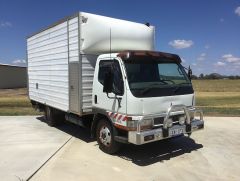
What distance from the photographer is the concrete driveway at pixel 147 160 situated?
248 inches

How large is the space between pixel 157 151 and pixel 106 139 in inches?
52.9

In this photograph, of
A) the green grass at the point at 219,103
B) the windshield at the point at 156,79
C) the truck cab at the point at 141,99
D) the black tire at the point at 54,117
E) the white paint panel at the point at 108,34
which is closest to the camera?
the truck cab at the point at 141,99

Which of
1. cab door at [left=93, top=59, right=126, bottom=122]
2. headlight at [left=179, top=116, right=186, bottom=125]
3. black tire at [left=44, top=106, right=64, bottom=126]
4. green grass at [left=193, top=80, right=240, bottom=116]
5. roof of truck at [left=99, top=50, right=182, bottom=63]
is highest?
roof of truck at [left=99, top=50, right=182, bottom=63]

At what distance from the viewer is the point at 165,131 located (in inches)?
273

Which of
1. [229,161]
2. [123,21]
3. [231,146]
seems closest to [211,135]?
[231,146]

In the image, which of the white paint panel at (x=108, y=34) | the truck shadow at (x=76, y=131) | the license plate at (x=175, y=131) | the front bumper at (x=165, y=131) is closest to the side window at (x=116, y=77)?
the white paint panel at (x=108, y=34)

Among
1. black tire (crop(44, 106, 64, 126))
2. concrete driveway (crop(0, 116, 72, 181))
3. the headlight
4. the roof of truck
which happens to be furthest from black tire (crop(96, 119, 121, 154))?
black tire (crop(44, 106, 64, 126))

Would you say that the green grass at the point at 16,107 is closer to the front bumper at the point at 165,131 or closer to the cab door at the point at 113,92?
the cab door at the point at 113,92

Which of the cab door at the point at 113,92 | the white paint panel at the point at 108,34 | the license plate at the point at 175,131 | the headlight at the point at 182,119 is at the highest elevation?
the white paint panel at the point at 108,34

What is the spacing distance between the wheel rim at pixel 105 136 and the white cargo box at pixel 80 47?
0.80 meters

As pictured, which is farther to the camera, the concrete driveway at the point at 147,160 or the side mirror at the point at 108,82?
the side mirror at the point at 108,82

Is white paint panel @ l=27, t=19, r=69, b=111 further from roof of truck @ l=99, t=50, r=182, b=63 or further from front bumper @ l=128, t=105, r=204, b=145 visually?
front bumper @ l=128, t=105, r=204, b=145

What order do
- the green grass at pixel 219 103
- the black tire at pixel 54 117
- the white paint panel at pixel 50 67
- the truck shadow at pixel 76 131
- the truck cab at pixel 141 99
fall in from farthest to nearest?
1. the green grass at pixel 219 103
2. the black tire at pixel 54 117
3. the truck shadow at pixel 76 131
4. the white paint panel at pixel 50 67
5. the truck cab at pixel 141 99

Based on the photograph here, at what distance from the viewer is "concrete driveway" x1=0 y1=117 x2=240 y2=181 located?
6305 millimetres
